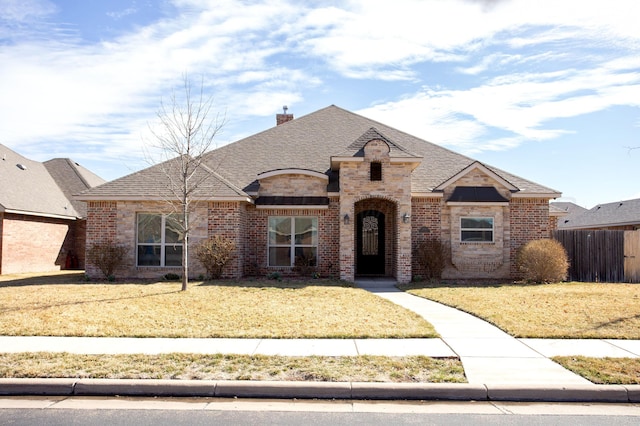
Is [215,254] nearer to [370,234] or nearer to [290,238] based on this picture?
[290,238]

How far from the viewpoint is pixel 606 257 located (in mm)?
18672

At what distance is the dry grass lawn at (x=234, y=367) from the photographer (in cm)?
633

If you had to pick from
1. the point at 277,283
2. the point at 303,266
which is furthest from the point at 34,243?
the point at 277,283

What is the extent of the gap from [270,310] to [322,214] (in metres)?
7.86

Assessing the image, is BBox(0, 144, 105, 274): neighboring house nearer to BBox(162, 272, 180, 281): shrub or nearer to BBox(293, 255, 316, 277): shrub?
BBox(162, 272, 180, 281): shrub

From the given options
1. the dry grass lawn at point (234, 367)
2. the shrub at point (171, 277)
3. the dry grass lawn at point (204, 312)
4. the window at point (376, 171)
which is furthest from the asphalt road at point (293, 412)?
the window at point (376, 171)

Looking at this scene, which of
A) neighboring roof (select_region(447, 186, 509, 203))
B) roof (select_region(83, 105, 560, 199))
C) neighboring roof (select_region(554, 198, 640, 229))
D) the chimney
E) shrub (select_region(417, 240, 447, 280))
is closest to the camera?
shrub (select_region(417, 240, 447, 280))

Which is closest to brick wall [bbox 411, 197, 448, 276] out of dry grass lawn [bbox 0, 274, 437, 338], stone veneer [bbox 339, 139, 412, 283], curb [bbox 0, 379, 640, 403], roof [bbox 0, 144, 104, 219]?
stone veneer [bbox 339, 139, 412, 283]

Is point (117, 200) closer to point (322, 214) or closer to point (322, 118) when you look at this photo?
point (322, 214)

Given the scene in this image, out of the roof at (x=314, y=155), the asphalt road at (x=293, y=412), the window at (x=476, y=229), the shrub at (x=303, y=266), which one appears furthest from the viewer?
the window at (x=476, y=229)

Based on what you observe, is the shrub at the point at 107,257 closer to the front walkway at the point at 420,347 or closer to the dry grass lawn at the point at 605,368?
the front walkway at the point at 420,347

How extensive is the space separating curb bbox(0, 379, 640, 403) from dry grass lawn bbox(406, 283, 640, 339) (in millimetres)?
2610

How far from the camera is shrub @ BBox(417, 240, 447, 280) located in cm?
1738

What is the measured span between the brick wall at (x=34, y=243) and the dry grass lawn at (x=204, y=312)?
19.6 feet
